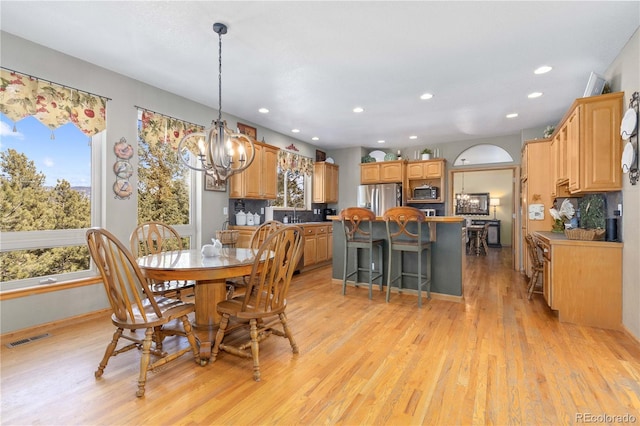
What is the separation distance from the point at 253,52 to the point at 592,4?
2.72 m

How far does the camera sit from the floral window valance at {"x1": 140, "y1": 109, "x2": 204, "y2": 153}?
12.5 feet

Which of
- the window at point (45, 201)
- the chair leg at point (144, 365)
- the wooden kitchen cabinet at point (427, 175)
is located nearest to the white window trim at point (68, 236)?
the window at point (45, 201)

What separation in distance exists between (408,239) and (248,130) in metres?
3.15

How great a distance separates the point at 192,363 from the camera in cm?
224

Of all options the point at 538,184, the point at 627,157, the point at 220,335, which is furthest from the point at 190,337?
the point at 538,184

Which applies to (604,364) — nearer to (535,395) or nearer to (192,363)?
(535,395)

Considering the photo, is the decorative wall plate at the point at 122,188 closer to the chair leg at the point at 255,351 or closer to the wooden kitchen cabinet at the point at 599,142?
the chair leg at the point at 255,351

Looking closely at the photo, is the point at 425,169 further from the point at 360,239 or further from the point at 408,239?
the point at 360,239

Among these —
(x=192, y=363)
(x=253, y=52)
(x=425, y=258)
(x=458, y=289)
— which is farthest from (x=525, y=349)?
(x=253, y=52)

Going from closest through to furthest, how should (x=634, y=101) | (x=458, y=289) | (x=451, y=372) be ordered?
(x=451, y=372)
(x=634, y=101)
(x=458, y=289)

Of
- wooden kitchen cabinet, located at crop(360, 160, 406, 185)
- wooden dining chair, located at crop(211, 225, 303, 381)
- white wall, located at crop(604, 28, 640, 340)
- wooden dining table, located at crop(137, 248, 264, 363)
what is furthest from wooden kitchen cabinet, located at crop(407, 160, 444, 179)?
wooden dining chair, located at crop(211, 225, 303, 381)

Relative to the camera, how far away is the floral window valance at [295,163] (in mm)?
6020

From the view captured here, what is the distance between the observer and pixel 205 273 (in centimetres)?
211

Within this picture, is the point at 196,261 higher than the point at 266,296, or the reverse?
the point at 196,261
